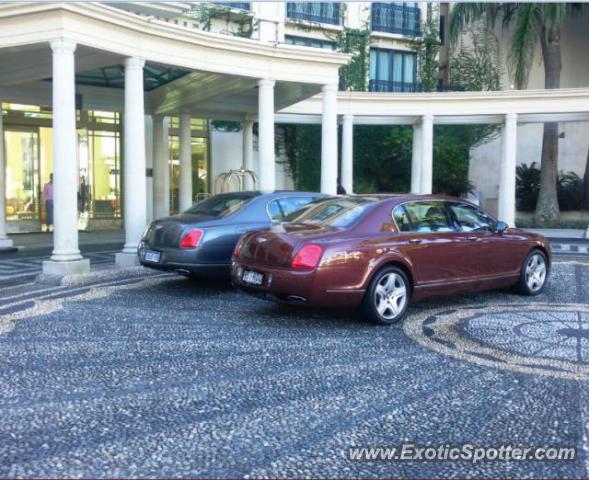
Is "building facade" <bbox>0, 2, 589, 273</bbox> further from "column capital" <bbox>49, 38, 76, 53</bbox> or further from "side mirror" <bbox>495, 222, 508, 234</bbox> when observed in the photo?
"side mirror" <bbox>495, 222, 508, 234</bbox>

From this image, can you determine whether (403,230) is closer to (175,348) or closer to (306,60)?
(175,348)

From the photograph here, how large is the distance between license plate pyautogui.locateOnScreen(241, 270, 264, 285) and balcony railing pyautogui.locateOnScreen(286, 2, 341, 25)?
1941 centimetres

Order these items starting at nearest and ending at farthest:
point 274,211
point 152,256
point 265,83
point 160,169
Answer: point 152,256, point 274,211, point 265,83, point 160,169

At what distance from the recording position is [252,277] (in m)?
6.77

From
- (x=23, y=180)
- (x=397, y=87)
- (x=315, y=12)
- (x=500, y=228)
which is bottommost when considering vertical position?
(x=500, y=228)

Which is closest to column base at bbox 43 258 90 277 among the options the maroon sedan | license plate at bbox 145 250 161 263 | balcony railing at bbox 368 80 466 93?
license plate at bbox 145 250 161 263

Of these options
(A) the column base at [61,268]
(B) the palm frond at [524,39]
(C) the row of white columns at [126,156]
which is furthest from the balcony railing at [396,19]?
(A) the column base at [61,268]

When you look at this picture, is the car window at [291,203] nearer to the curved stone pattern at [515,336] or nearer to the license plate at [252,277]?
the license plate at [252,277]

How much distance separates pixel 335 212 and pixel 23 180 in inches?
564

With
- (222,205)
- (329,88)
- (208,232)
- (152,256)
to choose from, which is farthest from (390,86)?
(152,256)

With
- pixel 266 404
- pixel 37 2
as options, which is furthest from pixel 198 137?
pixel 266 404

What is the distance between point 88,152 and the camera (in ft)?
65.2

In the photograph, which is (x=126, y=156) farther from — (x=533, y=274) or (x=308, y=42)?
(x=308, y=42)

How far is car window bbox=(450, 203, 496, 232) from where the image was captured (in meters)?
7.77
